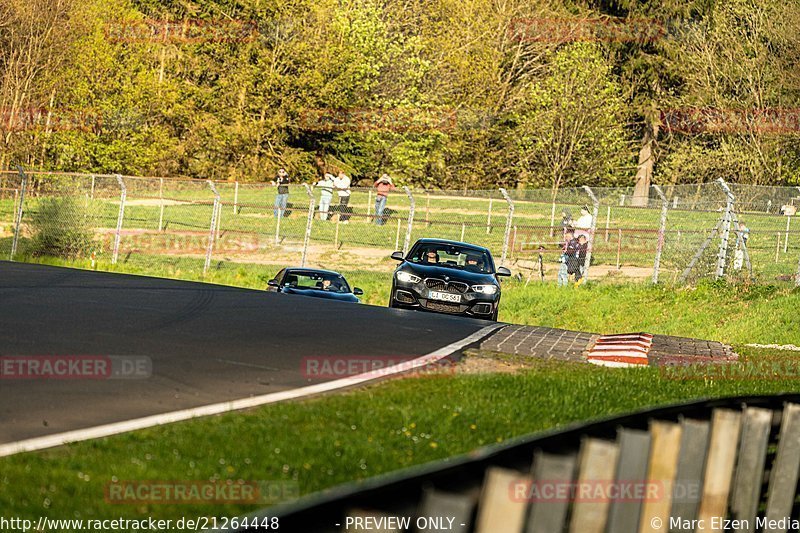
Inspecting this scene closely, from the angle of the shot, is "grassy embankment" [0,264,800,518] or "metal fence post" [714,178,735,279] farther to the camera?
"metal fence post" [714,178,735,279]

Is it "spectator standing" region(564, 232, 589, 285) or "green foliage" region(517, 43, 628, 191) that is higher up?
"green foliage" region(517, 43, 628, 191)

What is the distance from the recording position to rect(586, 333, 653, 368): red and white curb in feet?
46.5

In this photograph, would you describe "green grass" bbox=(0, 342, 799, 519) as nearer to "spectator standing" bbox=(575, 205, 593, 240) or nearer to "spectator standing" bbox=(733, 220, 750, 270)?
"spectator standing" bbox=(733, 220, 750, 270)

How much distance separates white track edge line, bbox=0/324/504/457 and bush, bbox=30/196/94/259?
21.6 m

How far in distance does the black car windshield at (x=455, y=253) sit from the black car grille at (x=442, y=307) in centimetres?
112

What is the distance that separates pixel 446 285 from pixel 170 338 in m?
9.18

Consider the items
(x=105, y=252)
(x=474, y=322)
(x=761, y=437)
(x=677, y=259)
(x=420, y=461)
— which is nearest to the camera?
(x=761, y=437)

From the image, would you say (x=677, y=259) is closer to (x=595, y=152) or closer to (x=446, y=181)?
(x=595, y=152)

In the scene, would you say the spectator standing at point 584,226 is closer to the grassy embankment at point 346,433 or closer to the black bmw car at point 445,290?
the black bmw car at point 445,290

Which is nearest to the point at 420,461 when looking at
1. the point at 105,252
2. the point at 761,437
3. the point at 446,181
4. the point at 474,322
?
the point at 761,437

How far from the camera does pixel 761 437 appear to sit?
6.62m

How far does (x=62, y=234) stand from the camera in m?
32.6

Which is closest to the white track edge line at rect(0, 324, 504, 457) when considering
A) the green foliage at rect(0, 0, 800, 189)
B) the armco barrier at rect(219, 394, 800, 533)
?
the armco barrier at rect(219, 394, 800, 533)

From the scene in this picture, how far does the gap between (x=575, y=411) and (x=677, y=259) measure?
65.5 feet
